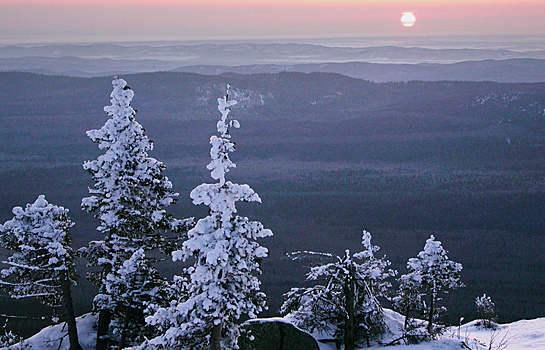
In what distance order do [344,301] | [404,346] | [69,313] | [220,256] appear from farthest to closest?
[69,313] → [344,301] → [404,346] → [220,256]

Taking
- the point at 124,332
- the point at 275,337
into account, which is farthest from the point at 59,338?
the point at 275,337

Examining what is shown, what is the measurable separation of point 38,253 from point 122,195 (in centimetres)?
394

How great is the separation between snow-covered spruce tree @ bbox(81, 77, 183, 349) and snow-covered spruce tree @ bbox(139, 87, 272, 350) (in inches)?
229

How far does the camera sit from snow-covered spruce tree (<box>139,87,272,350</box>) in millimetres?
13859

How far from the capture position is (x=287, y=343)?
62.6ft

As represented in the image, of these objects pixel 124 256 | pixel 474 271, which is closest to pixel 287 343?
pixel 124 256

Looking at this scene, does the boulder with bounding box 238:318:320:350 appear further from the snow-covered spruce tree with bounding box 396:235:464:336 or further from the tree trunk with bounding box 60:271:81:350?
the snow-covered spruce tree with bounding box 396:235:464:336

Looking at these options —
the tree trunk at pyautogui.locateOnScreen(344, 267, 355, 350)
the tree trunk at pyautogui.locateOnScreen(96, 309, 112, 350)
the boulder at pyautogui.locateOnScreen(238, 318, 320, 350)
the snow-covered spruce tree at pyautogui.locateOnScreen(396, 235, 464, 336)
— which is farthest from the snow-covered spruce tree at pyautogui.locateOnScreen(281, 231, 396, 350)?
the tree trunk at pyautogui.locateOnScreen(96, 309, 112, 350)

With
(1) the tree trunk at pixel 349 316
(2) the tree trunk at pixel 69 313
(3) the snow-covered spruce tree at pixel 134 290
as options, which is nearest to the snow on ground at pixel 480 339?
(1) the tree trunk at pixel 349 316

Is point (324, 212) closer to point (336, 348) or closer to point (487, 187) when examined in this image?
point (487, 187)

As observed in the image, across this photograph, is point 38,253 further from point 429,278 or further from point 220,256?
point 429,278

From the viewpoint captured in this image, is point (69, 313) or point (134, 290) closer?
point (134, 290)

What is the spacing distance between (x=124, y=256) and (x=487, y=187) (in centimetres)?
18210

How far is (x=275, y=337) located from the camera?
1925 cm
